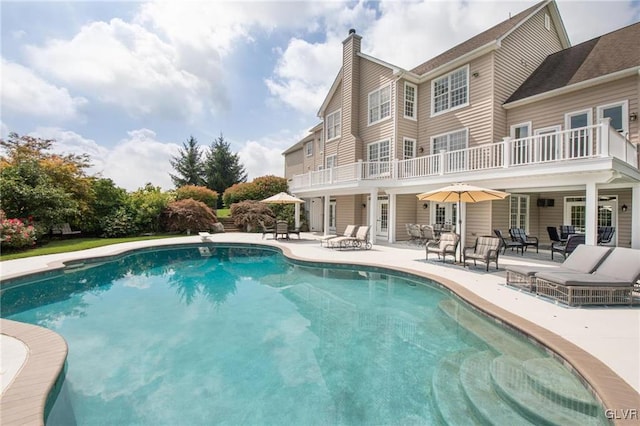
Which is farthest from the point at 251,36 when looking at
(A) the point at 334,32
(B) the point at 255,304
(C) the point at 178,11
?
(B) the point at 255,304

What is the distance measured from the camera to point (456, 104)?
47.8 ft

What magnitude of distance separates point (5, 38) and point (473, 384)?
607 inches

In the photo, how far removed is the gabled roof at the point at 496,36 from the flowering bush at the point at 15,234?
20.0 m

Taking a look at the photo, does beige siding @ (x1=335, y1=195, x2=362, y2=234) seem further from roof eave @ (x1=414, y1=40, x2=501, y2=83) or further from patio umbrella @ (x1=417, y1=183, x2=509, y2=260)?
patio umbrella @ (x1=417, y1=183, x2=509, y2=260)

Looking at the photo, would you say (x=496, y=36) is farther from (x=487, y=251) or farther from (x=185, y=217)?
(x=185, y=217)

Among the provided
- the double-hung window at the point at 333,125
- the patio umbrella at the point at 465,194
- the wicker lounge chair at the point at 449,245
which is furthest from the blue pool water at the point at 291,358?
the double-hung window at the point at 333,125

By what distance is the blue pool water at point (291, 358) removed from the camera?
11.4ft

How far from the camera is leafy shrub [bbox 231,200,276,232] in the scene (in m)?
22.4

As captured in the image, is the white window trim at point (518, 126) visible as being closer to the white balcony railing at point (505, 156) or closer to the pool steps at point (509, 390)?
the white balcony railing at point (505, 156)

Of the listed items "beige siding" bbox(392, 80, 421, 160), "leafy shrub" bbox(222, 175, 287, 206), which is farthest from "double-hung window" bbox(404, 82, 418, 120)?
"leafy shrub" bbox(222, 175, 287, 206)

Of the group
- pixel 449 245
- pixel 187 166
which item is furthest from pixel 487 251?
pixel 187 166

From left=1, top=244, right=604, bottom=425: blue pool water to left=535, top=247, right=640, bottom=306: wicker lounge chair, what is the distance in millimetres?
1841

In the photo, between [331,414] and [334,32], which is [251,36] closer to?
[334,32]

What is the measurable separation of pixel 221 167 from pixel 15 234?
2914 cm
